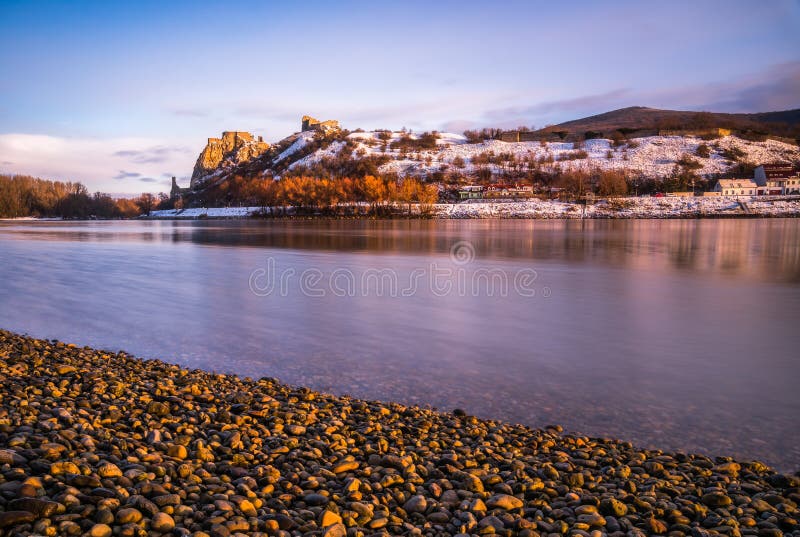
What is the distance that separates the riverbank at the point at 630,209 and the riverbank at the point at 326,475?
89.2m

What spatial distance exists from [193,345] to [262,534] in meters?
7.50

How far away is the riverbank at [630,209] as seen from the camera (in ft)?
284

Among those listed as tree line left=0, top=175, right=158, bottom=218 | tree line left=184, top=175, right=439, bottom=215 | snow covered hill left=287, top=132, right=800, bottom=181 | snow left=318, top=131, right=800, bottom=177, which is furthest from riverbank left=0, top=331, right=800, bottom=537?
tree line left=0, top=175, right=158, bottom=218

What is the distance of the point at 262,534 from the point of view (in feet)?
10.5

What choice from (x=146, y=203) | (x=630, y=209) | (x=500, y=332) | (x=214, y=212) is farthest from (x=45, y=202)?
(x=500, y=332)

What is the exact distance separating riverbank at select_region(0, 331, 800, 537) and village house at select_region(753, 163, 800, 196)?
123680 millimetres

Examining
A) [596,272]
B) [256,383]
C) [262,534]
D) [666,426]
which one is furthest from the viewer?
[596,272]

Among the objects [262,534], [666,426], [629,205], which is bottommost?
[666,426]

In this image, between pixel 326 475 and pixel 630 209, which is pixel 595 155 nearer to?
pixel 630 209

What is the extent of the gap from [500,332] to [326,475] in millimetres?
7314

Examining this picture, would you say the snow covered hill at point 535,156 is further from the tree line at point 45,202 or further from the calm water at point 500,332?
the calm water at point 500,332

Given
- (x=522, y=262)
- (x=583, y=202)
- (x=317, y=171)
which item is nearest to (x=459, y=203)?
(x=583, y=202)

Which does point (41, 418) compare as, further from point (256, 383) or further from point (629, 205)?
point (629, 205)

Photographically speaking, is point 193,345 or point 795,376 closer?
point 795,376
